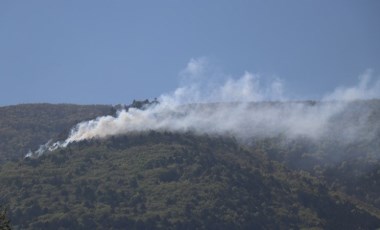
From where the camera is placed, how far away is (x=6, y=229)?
365 ft
